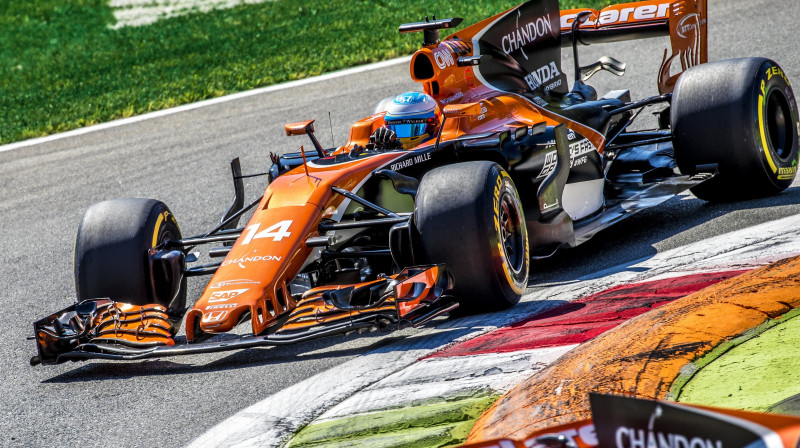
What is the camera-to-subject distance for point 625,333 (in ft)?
14.2

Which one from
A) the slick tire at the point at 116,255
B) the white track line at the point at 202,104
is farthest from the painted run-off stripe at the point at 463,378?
the white track line at the point at 202,104

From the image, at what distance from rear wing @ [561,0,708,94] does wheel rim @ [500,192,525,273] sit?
301 cm

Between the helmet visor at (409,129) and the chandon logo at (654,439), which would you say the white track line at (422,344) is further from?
the chandon logo at (654,439)

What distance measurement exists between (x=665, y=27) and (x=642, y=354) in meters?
5.19

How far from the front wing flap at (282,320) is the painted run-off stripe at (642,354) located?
1.17 meters

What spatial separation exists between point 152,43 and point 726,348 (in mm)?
15933

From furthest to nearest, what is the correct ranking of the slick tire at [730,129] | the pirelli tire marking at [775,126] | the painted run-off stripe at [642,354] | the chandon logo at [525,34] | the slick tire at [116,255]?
the chandon logo at [525,34] < the pirelli tire marking at [775,126] < the slick tire at [730,129] < the slick tire at [116,255] < the painted run-off stripe at [642,354]

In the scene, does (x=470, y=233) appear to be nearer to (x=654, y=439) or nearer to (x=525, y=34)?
(x=525, y=34)

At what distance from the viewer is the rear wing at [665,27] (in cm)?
850

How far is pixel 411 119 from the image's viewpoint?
693 centimetres

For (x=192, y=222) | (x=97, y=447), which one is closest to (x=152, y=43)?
(x=192, y=222)

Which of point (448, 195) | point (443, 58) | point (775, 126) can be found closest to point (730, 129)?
point (775, 126)

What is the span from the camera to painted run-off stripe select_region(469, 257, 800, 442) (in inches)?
141

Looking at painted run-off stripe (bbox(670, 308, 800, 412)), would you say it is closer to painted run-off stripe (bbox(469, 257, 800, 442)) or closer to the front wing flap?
painted run-off stripe (bbox(469, 257, 800, 442))
